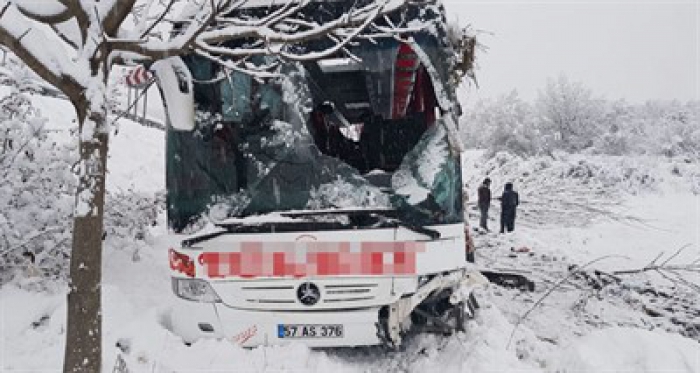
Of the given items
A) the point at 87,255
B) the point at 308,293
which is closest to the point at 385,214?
the point at 308,293

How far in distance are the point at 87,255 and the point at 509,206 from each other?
14.0 m

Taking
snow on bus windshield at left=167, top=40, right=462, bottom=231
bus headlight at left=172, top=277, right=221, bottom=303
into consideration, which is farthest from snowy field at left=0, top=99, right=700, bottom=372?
snow on bus windshield at left=167, top=40, right=462, bottom=231

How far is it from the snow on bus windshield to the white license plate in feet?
3.07

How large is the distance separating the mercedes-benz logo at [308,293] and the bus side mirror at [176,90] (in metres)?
1.63

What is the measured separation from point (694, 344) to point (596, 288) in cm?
351

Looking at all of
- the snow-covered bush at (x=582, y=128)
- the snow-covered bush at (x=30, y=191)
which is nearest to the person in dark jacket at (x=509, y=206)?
the snow-covered bush at (x=30, y=191)

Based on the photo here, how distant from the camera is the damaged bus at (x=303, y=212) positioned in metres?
4.25

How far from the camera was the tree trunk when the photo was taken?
3.25 meters

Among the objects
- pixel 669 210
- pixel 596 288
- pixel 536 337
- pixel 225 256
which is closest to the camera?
pixel 225 256

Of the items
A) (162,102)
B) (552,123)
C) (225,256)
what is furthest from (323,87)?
(552,123)

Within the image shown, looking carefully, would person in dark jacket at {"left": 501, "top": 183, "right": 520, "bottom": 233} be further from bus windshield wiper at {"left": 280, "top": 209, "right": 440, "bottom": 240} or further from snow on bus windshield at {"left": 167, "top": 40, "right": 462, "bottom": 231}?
bus windshield wiper at {"left": 280, "top": 209, "right": 440, "bottom": 240}

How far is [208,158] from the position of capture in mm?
4637

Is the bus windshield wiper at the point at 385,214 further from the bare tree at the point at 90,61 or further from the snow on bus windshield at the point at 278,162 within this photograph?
the bare tree at the point at 90,61

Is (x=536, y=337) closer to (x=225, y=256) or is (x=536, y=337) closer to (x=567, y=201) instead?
(x=225, y=256)
